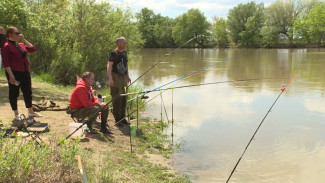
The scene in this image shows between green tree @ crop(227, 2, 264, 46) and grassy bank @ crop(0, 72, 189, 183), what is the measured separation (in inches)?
1981

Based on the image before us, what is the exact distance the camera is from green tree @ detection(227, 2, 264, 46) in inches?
2120

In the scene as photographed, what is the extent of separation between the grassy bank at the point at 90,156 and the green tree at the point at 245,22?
50318mm

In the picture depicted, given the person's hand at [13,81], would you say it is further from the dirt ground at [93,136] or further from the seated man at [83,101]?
the seated man at [83,101]

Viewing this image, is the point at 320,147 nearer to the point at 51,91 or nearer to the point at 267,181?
the point at 267,181

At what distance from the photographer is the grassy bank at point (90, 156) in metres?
2.60

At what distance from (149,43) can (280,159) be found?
62.6 meters

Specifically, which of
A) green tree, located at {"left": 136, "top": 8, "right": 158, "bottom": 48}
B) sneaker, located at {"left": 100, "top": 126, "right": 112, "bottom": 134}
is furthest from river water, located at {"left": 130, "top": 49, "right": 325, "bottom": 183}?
green tree, located at {"left": 136, "top": 8, "right": 158, "bottom": 48}

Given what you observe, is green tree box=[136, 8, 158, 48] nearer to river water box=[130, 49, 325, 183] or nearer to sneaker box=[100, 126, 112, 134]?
river water box=[130, 49, 325, 183]

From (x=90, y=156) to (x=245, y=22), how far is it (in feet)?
190

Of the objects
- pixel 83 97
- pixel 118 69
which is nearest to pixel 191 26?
pixel 118 69

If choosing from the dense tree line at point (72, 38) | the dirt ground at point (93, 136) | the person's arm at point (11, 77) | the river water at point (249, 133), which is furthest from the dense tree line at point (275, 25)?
the person's arm at point (11, 77)

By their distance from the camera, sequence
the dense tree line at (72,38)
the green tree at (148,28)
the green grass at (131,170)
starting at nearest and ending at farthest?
the green grass at (131,170) < the dense tree line at (72,38) < the green tree at (148,28)

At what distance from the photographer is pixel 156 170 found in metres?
4.36

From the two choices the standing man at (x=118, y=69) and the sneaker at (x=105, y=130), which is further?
the standing man at (x=118, y=69)
